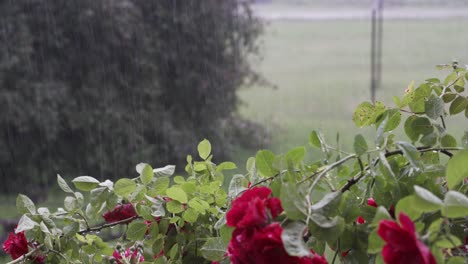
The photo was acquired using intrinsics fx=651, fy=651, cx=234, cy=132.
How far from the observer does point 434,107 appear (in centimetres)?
62

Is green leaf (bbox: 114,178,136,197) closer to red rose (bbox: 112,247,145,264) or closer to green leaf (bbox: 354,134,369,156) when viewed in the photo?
red rose (bbox: 112,247,145,264)

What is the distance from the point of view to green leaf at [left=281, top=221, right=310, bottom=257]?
44 cm

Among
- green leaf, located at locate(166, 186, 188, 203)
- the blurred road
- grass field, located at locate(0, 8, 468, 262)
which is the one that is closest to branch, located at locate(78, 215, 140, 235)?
green leaf, located at locate(166, 186, 188, 203)

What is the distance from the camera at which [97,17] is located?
3.94 metres

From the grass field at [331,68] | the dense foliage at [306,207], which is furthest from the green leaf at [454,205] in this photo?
the grass field at [331,68]

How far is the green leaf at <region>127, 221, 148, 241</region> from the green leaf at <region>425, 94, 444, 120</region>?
33 cm

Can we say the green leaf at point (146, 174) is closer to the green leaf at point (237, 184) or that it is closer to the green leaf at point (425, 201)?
the green leaf at point (237, 184)

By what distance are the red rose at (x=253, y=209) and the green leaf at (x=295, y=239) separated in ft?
0.07

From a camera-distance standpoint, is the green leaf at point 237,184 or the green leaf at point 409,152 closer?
the green leaf at point 409,152

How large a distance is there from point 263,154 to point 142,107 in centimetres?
363

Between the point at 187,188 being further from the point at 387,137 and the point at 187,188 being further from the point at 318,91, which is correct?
the point at 318,91

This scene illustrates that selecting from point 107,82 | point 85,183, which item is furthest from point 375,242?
point 107,82

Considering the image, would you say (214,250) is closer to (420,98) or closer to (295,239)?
(295,239)

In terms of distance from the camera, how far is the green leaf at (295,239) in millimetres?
438
